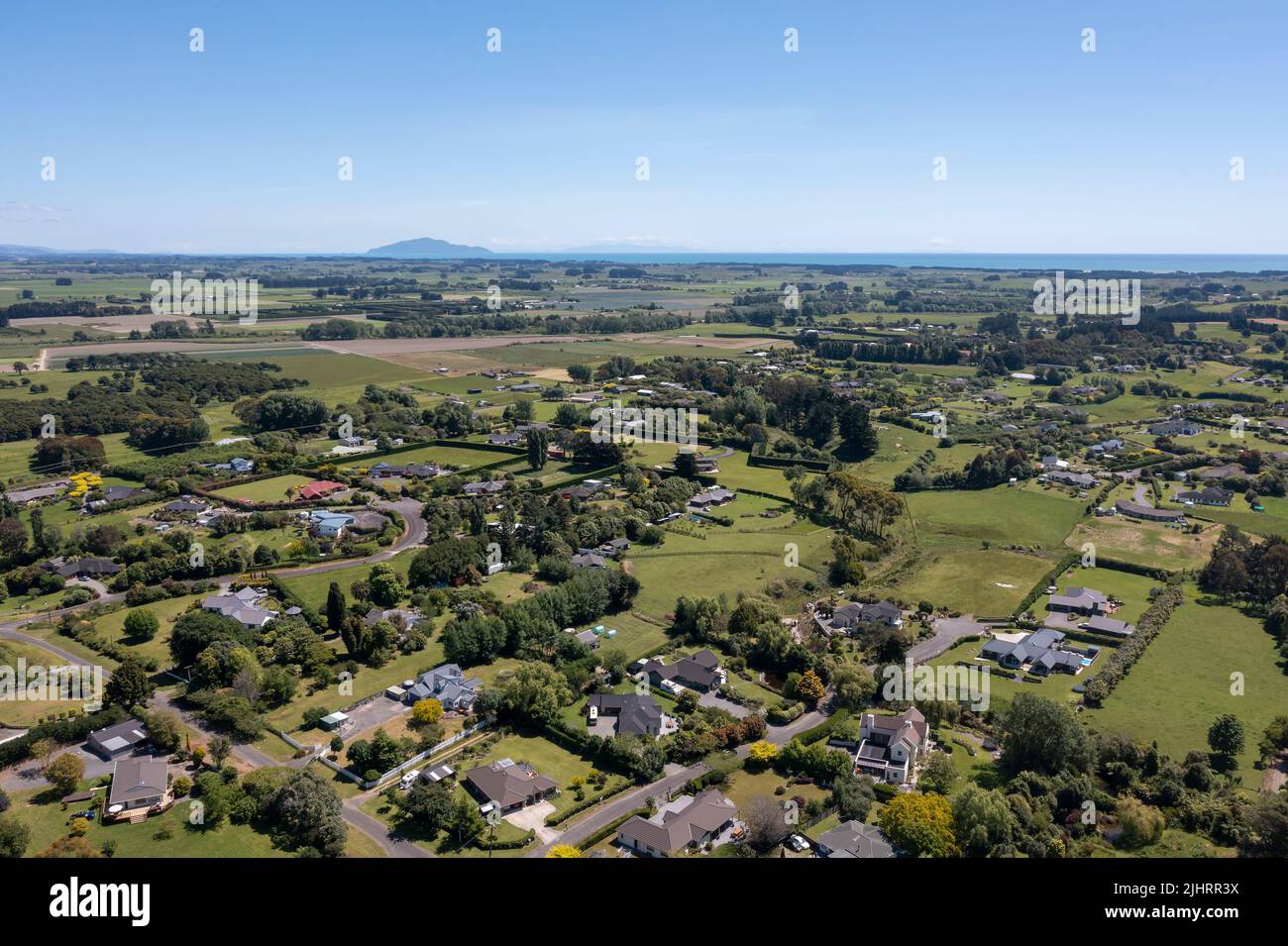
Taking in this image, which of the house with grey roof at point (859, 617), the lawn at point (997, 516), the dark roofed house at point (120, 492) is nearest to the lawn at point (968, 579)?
the lawn at point (997, 516)

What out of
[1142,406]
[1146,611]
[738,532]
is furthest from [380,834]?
[1142,406]

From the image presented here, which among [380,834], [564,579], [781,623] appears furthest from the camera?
[564,579]

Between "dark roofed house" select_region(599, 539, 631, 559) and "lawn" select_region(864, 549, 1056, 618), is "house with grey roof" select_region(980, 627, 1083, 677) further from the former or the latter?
"dark roofed house" select_region(599, 539, 631, 559)

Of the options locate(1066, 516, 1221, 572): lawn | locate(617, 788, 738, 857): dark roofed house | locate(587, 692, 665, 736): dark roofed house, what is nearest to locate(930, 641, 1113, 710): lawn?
locate(587, 692, 665, 736): dark roofed house

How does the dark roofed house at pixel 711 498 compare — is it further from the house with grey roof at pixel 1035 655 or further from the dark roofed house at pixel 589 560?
the house with grey roof at pixel 1035 655

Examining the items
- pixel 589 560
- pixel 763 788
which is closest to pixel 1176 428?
pixel 589 560

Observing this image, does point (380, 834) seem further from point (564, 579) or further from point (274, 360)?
point (274, 360)

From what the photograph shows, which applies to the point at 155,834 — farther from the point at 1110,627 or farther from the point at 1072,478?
the point at 1072,478
